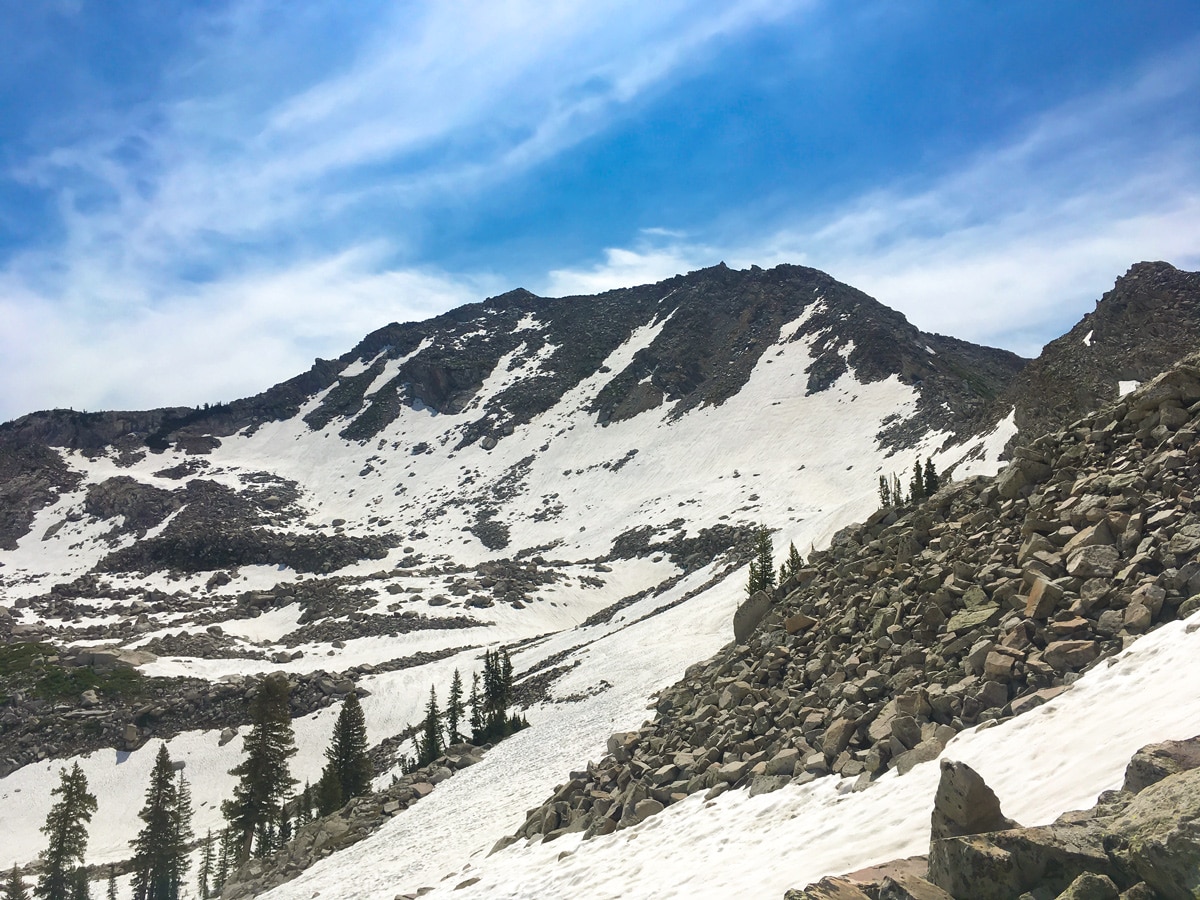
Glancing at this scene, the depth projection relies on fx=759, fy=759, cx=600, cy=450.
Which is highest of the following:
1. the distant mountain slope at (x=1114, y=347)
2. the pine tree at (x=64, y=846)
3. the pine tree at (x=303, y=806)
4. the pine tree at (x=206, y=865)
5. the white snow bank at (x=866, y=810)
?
the distant mountain slope at (x=1114, y=347)

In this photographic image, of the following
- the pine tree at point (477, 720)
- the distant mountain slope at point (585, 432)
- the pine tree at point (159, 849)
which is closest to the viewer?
the pine tree at point (159, 849)

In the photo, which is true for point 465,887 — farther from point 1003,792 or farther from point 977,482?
point 977,482

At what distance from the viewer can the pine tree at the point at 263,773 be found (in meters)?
41.4

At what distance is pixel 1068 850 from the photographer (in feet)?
21.5

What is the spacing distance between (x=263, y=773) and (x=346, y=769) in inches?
219

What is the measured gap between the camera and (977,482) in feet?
67.9

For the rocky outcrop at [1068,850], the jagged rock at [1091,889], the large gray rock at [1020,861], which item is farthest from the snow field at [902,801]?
the jagged rock at [1091,889]

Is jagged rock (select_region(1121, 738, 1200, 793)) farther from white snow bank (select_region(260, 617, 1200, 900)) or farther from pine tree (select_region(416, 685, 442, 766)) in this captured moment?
pine tree (select_region(416, 685, 442, 766))

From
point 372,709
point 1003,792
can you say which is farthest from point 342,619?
point 1003,792

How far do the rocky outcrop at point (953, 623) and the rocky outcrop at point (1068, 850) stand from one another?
3.61 metres

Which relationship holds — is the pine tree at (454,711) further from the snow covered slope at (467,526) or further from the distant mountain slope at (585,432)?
the distant mountain slope at (585,432)

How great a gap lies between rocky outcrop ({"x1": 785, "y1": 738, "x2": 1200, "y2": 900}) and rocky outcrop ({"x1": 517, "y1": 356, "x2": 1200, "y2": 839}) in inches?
142

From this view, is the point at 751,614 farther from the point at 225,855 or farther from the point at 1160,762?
the point at 225,855

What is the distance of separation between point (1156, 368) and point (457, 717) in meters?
58.7
